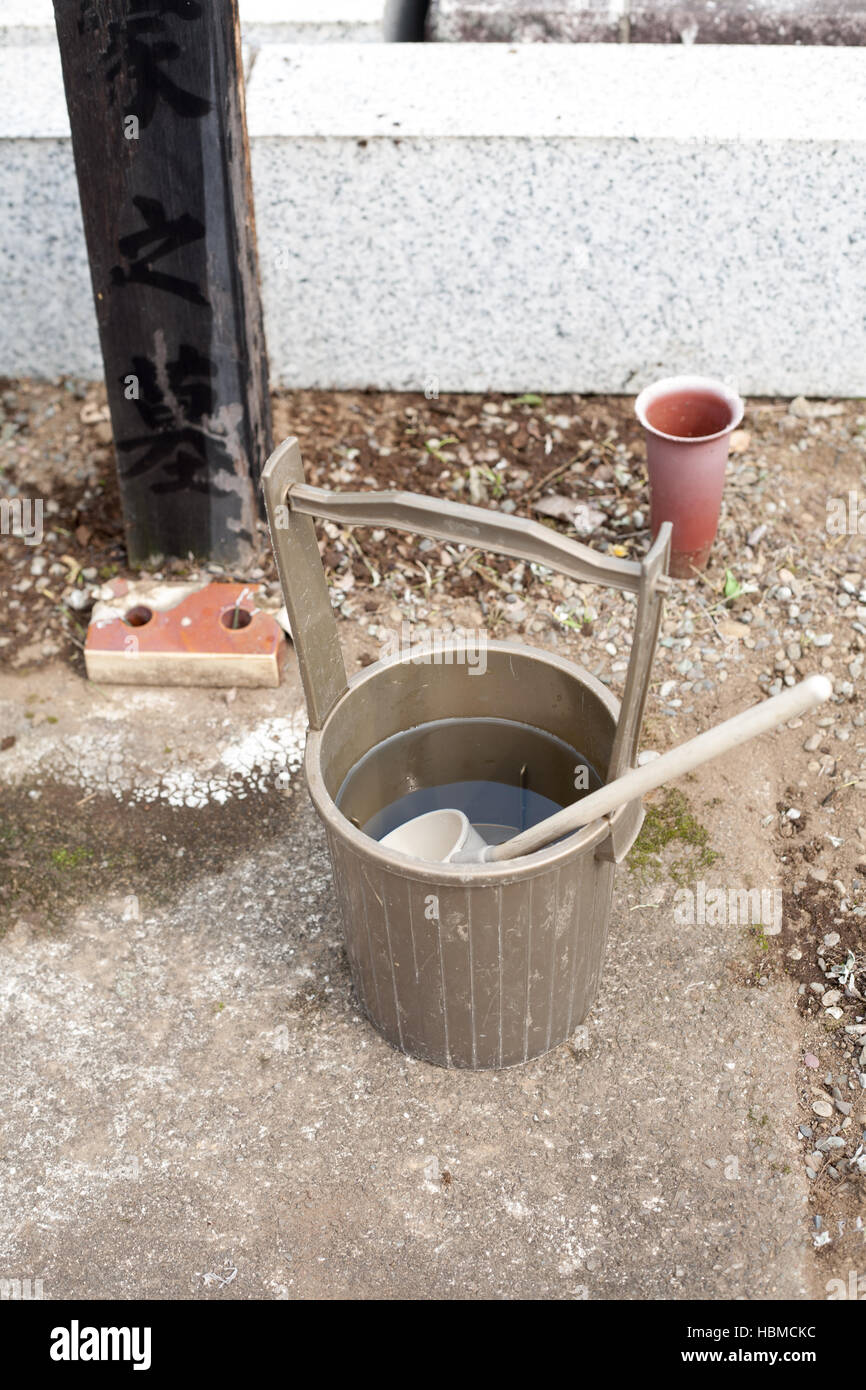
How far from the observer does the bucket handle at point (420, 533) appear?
2.23 meters

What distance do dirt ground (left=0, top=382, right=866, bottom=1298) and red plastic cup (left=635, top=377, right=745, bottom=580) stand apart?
0.24 meters

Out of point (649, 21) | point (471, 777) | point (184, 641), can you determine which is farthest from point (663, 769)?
point (649, 21)

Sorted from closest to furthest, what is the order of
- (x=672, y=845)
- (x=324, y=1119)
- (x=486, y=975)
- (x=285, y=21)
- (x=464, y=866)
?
1. (x=464, y=866)
2. (x=486, y=975)
3. (x=324, y=1119)
4. (x=672, y=845)
5. (x=285, y=21)

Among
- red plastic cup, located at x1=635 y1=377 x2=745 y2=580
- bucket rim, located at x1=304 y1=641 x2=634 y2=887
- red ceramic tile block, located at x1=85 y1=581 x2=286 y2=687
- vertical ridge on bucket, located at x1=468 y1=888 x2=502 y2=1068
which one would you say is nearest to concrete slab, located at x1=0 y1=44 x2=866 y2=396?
red plastic cup, located at x1=635 y1=377 x2=745 y2=580

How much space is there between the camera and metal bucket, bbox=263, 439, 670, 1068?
7.65 feet

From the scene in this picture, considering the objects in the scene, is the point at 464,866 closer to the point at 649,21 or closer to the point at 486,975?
the point at 486,975

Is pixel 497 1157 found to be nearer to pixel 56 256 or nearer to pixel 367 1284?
pixel 367 1284

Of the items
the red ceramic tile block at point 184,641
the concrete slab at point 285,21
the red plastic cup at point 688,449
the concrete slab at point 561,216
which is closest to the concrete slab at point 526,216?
the concrete slab at point 561,216

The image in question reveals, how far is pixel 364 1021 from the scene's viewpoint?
3.13 metres

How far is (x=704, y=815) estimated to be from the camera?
11.6ft

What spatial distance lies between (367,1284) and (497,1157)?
40 centimetres

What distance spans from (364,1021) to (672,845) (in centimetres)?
98

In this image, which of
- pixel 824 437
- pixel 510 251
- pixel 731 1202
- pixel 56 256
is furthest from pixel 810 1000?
pixel 56 256

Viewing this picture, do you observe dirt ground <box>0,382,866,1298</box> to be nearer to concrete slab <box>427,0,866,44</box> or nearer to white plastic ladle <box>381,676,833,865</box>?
white plastic ladle <box>381,676,833,865</box>
